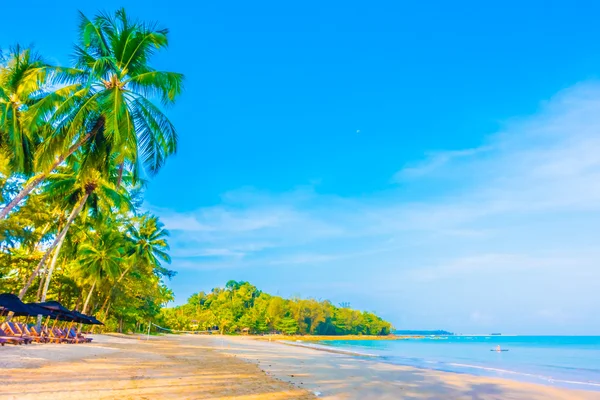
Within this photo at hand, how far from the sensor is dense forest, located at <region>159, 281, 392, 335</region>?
74375mm

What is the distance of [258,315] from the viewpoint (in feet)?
262

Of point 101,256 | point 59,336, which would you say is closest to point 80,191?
point 59,336

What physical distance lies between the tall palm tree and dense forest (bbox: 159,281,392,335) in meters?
47.6

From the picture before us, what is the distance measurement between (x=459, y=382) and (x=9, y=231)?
18.9 m

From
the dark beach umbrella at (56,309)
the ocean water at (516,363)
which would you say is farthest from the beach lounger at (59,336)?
the ocean water at (516,363)

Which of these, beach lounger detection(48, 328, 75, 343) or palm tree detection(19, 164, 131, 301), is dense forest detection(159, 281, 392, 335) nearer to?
beach lounger detection(48, 328, 75, 343)

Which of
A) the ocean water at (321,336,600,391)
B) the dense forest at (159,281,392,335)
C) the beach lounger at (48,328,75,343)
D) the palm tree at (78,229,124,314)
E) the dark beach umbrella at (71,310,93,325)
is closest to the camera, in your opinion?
the ocean water at (321,336,600,391)

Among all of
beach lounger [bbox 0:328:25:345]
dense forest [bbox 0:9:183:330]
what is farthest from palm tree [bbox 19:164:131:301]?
beach lounger [bbox 0:328:25:345]

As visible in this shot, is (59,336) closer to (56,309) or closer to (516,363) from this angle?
(56,309)

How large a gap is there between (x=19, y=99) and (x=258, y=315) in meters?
71.8

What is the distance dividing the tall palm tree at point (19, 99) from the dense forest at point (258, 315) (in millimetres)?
47647

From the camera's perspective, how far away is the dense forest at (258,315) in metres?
74.4

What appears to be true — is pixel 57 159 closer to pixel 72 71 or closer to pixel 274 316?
pixel 72 71

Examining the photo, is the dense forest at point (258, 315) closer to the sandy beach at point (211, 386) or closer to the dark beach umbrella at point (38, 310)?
the dark beach umbrella at point (38, 310)
